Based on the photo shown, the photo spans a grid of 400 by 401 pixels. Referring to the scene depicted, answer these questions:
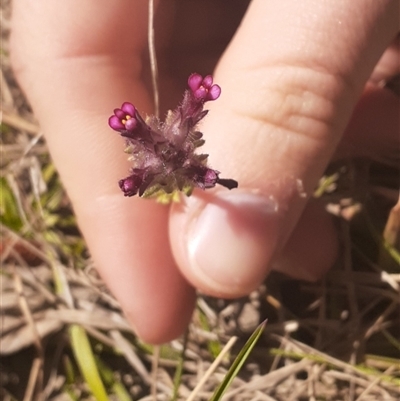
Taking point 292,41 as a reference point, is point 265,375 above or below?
below

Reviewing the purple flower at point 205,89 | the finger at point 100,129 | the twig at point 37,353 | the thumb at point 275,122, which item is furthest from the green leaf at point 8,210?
the purple flower at point 205,89

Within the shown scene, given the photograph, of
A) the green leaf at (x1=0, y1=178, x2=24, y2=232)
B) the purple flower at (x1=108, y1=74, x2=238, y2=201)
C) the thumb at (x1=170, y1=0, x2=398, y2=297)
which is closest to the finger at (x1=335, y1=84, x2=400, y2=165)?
the thumb at (x1=170, y1=0, x2=398, y2=297)

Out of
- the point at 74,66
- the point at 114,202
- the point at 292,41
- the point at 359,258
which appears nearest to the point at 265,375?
the point at 359,258

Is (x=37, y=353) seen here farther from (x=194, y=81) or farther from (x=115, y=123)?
(x=194, y=81)

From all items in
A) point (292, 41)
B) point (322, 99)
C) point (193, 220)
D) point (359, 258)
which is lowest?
point (359, 258)

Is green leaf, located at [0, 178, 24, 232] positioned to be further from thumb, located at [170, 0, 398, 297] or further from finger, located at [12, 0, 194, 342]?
thumb, located at [170, 0, 398, 297]

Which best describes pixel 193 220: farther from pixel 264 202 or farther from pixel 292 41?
pixel 292 41
